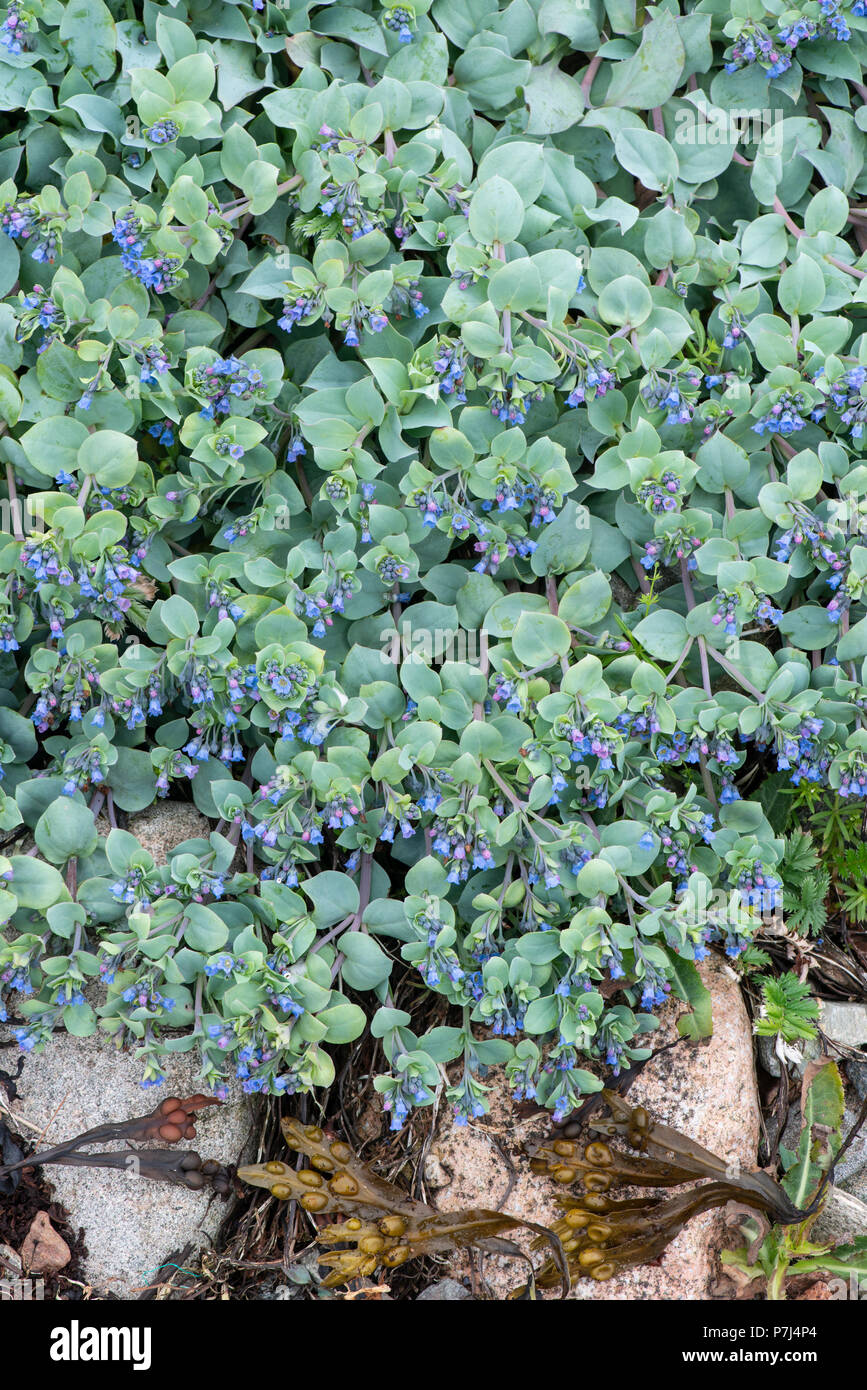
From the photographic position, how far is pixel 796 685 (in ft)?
9.31

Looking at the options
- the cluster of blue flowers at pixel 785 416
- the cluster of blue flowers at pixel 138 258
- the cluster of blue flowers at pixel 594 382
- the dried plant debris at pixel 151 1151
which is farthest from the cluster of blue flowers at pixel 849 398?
the dried plant debris at pixel 151 1151

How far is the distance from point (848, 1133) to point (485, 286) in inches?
97.6

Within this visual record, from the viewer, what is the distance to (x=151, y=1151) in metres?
2.86

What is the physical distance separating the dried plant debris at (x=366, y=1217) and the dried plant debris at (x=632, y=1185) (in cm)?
9

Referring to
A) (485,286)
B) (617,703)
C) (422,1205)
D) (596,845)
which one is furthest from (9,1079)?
(485,286)

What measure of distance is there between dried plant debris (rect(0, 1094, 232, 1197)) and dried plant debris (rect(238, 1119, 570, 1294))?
0.22m

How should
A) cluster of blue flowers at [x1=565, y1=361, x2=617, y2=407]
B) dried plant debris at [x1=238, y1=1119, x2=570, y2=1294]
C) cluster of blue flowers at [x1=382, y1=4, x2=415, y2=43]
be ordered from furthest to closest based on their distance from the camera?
cluster of blue flowers at [x1=382, y1=4, x2=415, y2=43]
cluster of blue flowers at [x1=565, y1=361, x2=617, y2=407]
dried plant debris at [x1=238, y1=1119, x2=570, y2=1294]

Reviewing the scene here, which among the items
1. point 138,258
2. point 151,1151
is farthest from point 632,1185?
point 138,258

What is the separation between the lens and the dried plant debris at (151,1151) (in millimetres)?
2818

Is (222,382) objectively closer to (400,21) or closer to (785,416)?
(400,21)

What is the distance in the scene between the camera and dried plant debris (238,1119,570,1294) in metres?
2.67

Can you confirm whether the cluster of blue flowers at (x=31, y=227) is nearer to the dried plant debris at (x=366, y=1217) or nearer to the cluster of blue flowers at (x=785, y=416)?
the cluster of blue flowers at (x=785, y=416)

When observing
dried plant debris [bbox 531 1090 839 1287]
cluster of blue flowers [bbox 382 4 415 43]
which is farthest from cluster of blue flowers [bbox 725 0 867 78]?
dried plant debris [bbox 531 1090 839 1287]

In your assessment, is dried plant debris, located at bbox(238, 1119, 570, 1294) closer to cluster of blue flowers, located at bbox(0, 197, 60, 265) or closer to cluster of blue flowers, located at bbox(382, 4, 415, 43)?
cluster of blue flowers, located at bbox(0, 197, 60, 265)
